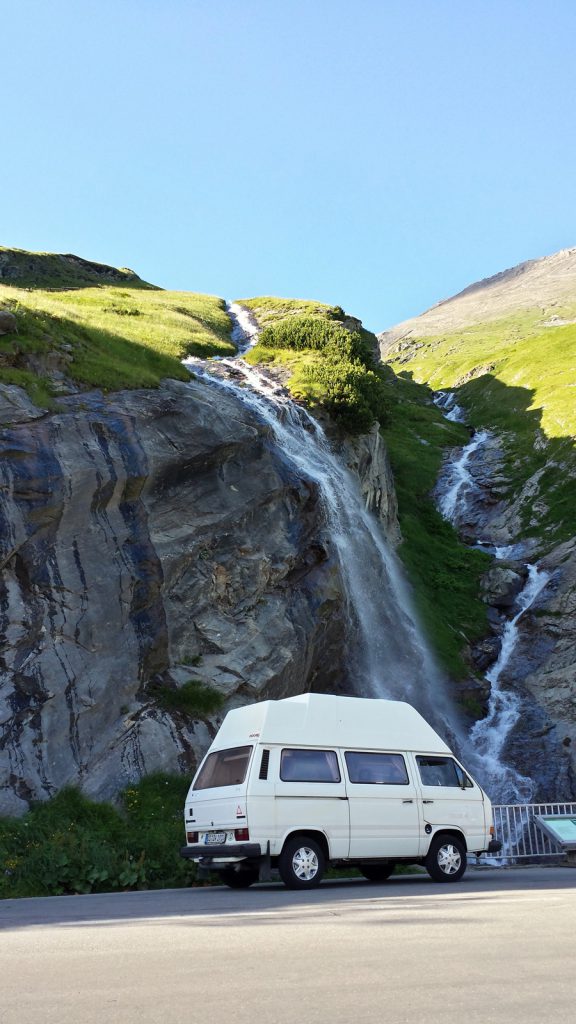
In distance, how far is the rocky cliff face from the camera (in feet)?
64.4

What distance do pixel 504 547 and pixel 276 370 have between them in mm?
15640

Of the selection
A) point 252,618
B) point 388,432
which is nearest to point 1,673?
point 252,618

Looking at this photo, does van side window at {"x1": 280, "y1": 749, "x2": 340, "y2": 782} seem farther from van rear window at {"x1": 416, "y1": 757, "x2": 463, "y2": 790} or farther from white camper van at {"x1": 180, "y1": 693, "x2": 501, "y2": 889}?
van rear window at {"x1": 416, "y1": 757, "x2": 463, "y2": 790}

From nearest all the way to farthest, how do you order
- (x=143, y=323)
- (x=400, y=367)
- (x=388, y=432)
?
(x=143, y=323), (x=388, y=432), (x=400, y=367)

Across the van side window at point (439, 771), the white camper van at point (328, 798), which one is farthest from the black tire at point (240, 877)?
the van side window at point (439, 771)

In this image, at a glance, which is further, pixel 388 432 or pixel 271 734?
pixel 388 432

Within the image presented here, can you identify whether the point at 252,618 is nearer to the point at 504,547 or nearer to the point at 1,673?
the point at 1,673

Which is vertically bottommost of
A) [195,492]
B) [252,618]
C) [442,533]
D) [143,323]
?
[252,618]

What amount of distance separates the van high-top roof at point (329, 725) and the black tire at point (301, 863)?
61.3 inches

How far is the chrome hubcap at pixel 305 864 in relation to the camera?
13.4 meters

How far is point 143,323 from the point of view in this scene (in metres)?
44.0

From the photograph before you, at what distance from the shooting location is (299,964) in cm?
625

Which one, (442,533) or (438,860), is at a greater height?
(442,533)

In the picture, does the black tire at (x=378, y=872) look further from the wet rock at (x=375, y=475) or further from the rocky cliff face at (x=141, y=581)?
the wet rock at (x=375, y=475)
